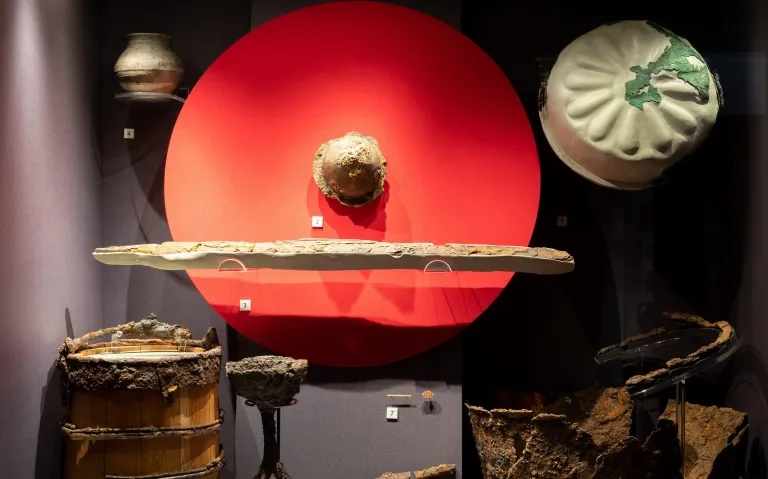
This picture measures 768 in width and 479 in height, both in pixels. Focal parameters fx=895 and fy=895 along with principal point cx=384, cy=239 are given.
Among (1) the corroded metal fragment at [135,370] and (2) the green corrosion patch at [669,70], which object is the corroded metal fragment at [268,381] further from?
(2) the green corrosion patch at [669,70]

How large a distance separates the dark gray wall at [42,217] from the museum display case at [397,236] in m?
0.02

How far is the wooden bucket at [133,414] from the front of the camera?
407 cm

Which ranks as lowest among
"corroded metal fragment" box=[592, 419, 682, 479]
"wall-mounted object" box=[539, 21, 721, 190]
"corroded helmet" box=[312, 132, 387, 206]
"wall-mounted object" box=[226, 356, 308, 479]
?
"corroded metal fragment" box=[592, 419, 682, 479]

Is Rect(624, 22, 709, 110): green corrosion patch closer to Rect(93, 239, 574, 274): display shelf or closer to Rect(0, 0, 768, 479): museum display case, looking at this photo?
Rect(0, 0, 768, 479): museum display case

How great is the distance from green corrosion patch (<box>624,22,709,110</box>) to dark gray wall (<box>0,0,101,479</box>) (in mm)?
3012

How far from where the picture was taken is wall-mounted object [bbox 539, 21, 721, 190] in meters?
4.66

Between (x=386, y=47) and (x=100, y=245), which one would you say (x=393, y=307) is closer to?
(x=386, y=47)

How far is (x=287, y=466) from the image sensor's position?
489cm

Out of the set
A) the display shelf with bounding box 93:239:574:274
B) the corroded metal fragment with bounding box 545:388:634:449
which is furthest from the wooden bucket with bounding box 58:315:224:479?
the corroded metal fragment with bounding box 545:388:634:449

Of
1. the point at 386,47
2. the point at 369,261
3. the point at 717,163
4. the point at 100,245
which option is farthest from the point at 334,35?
the point at 717,163

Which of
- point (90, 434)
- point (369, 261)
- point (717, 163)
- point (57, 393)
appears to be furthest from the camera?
point (717, 163)

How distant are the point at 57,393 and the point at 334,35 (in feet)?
8.01

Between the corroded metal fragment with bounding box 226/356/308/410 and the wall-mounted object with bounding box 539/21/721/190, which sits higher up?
the wall-mounted object with bounding box 539/21/721/190

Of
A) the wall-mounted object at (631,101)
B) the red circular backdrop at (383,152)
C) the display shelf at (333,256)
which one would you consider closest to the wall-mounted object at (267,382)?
the display shelf at (333,256)
